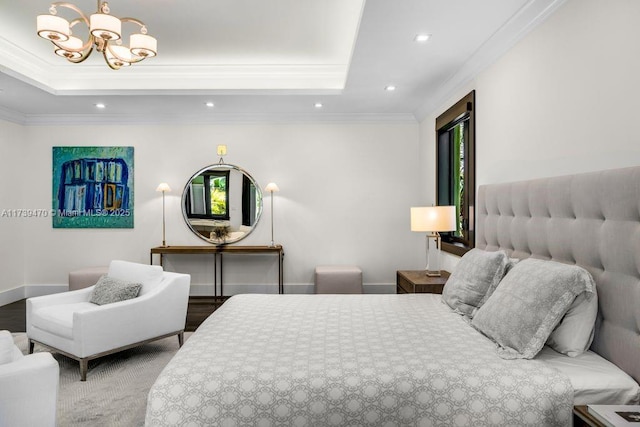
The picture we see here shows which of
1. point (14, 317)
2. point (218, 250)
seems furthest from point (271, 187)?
point (14, 317)

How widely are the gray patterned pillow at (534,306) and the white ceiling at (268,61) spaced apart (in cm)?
153

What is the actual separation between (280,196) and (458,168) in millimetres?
2415

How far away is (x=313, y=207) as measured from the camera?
19.1 feet

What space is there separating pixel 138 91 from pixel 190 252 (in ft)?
6.51

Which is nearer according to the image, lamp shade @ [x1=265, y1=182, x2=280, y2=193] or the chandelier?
the chandelier

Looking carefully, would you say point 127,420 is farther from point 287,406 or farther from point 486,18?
point 486,18

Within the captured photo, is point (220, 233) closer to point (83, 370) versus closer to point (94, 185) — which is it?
point (94, 185)

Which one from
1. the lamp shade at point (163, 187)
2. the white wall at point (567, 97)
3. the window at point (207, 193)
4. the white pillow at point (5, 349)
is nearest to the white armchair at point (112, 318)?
the white pillow at point (5, 349)

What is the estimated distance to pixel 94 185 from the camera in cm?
576

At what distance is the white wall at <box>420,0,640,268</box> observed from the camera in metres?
1.89

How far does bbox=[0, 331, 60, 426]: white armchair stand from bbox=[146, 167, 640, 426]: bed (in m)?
0.61

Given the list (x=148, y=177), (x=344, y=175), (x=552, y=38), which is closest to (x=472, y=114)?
(x=552, y=38)

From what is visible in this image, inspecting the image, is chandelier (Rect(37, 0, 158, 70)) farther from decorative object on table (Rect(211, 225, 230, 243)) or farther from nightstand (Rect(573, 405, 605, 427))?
nightstand (Rect(573, 405, 605, 427))

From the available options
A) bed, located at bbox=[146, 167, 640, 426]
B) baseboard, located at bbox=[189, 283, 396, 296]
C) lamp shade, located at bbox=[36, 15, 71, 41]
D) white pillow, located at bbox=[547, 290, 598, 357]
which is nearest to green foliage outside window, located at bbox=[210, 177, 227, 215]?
baseboard, located at bbox=[189, 283, 396, 296]
